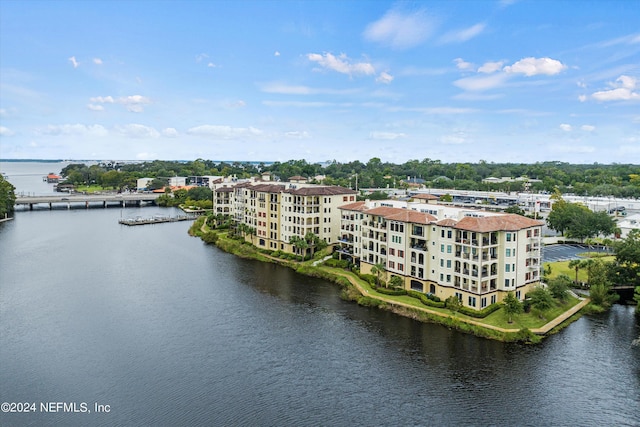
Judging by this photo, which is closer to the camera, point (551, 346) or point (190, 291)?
point (551, 346)

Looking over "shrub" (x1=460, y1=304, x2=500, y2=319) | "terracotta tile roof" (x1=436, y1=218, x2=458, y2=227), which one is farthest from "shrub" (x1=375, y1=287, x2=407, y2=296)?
"terracotta tile roof" (x1=436, y1=218, x2=458, y2=227)

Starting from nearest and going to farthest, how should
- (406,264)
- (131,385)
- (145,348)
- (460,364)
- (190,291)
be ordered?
1. (131,385)
2. (460,364)
3. (145,348)
4. (406,264)
5. (190,291)

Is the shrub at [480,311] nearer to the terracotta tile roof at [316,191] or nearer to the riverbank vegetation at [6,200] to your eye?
the terracotta tile roof at [316,191]

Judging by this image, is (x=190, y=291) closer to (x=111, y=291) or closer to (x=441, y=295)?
(x=111, y=291)

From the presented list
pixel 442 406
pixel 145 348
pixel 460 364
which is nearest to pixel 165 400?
pixel 145 348

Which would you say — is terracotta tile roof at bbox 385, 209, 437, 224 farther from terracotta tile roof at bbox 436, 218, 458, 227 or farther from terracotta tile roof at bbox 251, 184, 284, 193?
terracotta tile roof at bbox 251, 184, 284, 193

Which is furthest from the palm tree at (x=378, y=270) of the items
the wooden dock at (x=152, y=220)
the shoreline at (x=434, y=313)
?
the wooden dock at (x=152, y=220)
